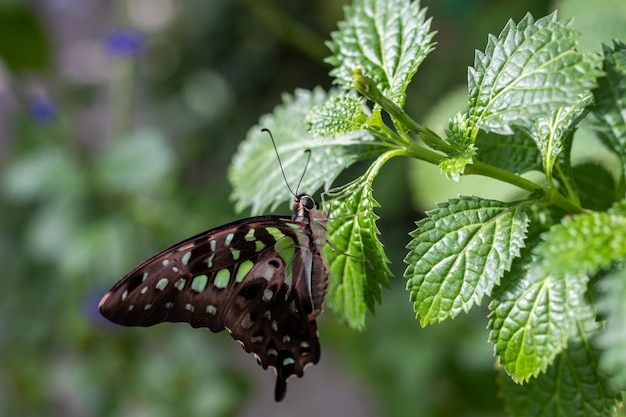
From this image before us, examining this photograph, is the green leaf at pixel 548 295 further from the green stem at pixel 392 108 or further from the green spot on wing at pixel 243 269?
the green spot on wing at pixel 243 269

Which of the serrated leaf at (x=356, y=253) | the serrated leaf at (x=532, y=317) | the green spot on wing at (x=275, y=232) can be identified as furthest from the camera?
the green spot on wing at (x=275, y=232)

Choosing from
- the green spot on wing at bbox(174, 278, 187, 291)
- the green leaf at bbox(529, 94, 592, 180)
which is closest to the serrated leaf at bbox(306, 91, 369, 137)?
the green leaf at bbox(529, 94, 592, 180)

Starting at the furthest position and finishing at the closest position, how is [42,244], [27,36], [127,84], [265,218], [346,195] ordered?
[27,36]
[127,84]
[42,244]
[265,218]
[346,195]

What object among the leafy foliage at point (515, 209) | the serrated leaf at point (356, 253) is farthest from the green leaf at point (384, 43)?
the serrated leaf at point (356, 253)

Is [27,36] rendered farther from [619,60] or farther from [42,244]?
[619,60]

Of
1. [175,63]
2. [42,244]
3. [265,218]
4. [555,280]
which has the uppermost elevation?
[175,63]

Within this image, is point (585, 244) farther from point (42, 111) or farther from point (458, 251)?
point (42, 111)

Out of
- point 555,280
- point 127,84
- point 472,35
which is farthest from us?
point 127,84

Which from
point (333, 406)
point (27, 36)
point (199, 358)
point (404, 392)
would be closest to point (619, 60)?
point (404, 392)
